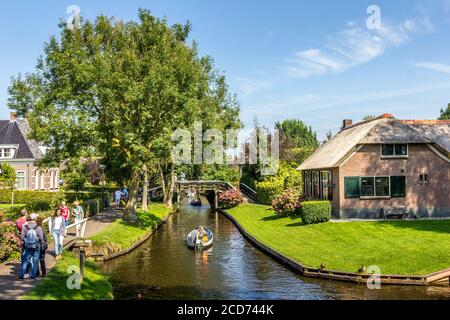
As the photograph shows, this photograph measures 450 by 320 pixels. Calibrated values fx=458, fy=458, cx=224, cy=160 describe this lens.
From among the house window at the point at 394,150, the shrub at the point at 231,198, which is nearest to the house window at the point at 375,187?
the house window at the point at 394,150

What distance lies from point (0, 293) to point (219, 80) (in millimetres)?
44066

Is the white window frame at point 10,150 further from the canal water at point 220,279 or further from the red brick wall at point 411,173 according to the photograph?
the red brick wall at point 411,173

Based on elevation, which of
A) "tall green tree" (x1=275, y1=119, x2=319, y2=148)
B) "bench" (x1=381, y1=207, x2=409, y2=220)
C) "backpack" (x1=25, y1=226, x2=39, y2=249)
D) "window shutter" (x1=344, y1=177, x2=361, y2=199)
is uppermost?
"tall green tree" (x1=275, y1=119, x2=319, y2=148)

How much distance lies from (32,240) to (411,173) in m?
26.9

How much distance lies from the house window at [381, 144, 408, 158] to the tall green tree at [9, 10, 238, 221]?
14.2 metres

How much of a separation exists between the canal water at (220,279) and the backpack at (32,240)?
3.92 metres

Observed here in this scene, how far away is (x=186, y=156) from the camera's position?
45.9 m

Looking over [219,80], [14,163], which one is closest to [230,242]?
[219,80]

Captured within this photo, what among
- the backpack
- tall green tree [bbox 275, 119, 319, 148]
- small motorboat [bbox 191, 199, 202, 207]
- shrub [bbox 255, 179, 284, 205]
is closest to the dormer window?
small motorboat [bbox 191, 199, 202, 207]

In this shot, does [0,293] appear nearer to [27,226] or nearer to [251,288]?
[27,226]

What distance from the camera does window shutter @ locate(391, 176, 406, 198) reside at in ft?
108

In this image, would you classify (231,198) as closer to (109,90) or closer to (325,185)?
(325,185)

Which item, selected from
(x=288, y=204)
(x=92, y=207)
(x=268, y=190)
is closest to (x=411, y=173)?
→ (x=288, y=204)

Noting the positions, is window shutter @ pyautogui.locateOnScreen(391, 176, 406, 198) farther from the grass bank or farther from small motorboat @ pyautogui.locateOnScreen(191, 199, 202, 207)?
small motorboat @ pyautogui.locateOnScreen(191, 199, 202, 207)
